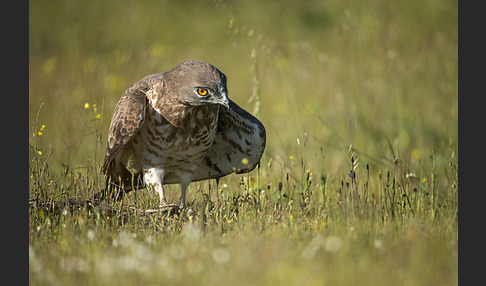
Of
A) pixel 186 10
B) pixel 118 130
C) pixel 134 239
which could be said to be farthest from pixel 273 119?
pixel 134 239

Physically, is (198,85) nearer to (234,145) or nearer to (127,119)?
(127,119)

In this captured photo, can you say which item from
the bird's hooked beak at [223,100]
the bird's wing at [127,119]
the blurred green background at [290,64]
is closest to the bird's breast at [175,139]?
the bird's wing at [127,119]

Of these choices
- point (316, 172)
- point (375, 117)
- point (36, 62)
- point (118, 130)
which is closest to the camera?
point (118, 130)

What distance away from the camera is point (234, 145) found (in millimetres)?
6875

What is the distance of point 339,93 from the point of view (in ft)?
35.4

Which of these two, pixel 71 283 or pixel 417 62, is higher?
pixel 417 62

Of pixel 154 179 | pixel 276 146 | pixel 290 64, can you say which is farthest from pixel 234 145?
pixel 290 64

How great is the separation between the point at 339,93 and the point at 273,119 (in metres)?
1.20

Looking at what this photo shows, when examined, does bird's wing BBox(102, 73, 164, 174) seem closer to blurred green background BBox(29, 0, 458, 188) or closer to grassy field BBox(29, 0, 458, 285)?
grassy field BBox(29, 0, 458, 285)

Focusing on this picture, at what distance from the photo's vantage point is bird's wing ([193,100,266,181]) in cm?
669

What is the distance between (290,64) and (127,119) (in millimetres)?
5870

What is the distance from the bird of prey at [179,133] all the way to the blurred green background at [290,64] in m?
1.76

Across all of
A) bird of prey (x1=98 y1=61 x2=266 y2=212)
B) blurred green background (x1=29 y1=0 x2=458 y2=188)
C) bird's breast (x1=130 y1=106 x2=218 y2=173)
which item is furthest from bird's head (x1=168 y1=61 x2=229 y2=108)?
blurred green background (x1=29 y1=0 x2=458 y2=188)

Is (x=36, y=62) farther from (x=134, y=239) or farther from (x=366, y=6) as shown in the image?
(x=134, y=239)
